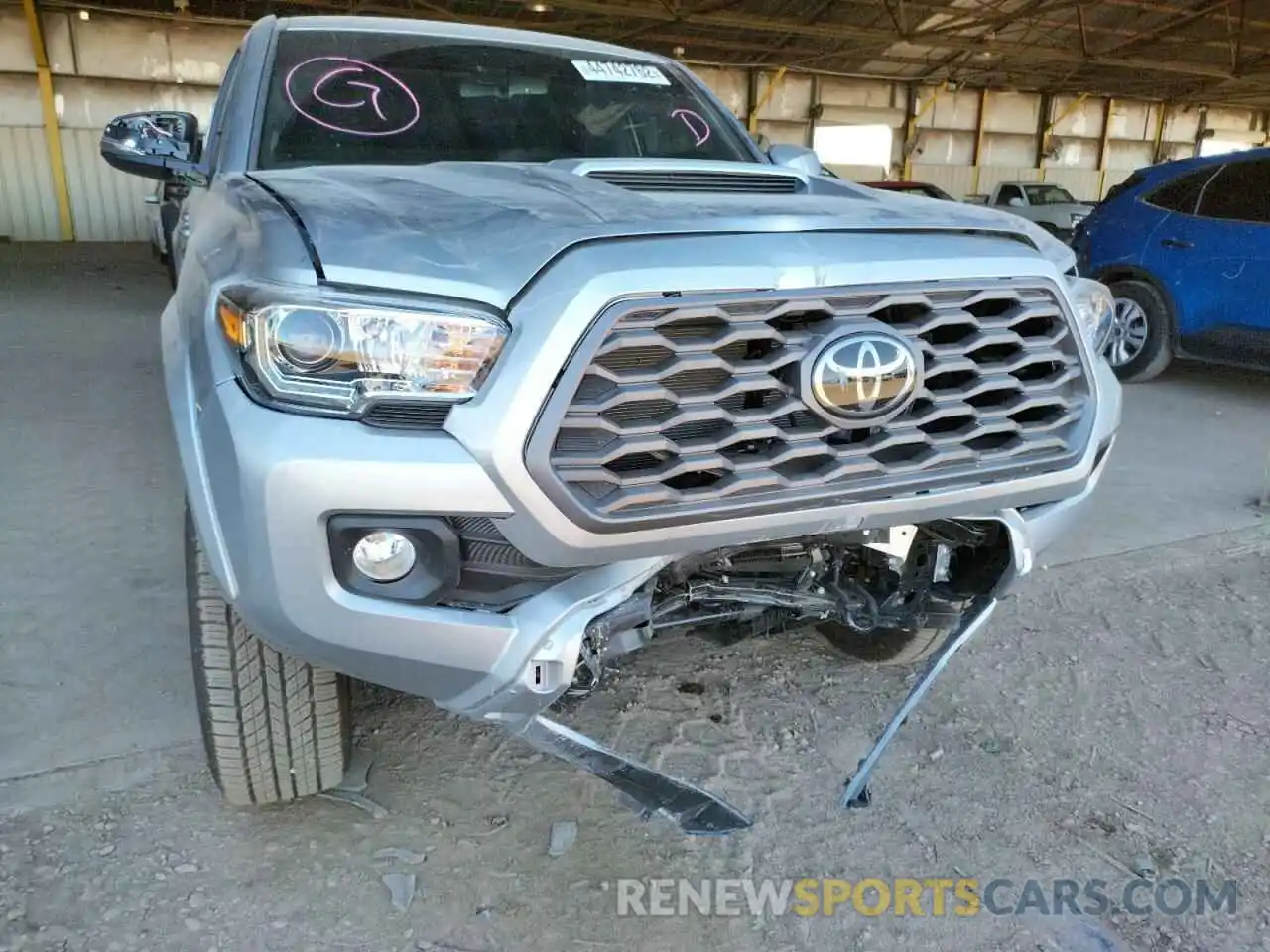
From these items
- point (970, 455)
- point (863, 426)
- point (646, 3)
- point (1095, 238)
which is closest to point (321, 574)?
point (863, 426)

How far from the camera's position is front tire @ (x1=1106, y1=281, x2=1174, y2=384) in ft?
21.1

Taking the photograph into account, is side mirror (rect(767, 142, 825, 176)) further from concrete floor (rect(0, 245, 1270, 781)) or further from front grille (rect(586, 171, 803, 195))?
concrete floor (rect(0, 245, 1270, 781))

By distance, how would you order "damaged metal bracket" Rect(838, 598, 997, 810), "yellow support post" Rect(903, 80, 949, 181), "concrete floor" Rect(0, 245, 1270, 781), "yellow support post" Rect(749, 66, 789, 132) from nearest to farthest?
"damaged metal bracket" Rect(838, 598, 997, 810) → "concrete floor" Rect(0, 245, 1270, 781) → "yellow support post" Rect(749, 66, 789, 132) → "yellow support post" Rect(903, 80, 949, 181)

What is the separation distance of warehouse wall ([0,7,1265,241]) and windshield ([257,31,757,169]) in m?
15.5

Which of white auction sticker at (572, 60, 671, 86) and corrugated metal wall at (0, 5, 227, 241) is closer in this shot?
white auction sticker at (572, 60, 671, 86)

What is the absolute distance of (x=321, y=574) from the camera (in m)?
1.47

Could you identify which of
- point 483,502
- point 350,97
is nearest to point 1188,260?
point 350,97

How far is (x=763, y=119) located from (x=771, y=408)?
20.4m

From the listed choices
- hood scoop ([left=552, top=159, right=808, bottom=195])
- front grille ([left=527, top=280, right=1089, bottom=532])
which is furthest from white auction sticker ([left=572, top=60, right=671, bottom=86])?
front grille ([left=527, top=280, right=1089, bottom=532])

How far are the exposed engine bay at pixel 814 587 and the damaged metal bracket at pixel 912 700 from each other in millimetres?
57

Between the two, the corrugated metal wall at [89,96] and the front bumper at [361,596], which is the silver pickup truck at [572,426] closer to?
the front bumper at [361,596]

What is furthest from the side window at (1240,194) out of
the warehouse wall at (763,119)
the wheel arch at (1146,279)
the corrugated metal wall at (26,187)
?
the corrugated metal wall at (26,187)

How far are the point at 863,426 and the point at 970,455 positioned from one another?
28cm

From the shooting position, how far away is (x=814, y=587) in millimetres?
2113
